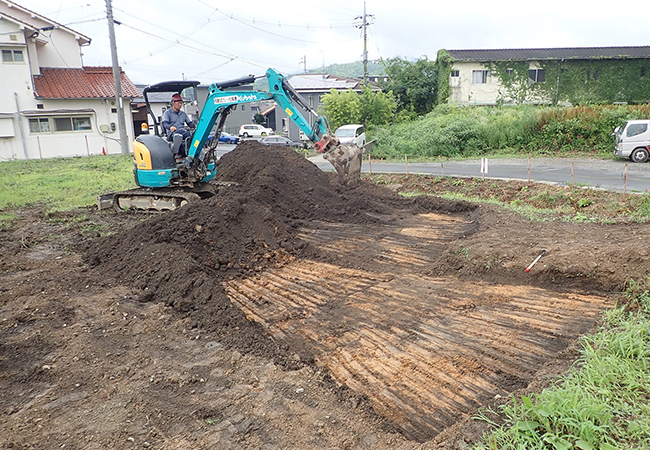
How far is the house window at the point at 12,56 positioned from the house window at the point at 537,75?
31.1m

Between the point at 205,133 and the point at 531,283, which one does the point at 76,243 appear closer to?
the point at 205,133

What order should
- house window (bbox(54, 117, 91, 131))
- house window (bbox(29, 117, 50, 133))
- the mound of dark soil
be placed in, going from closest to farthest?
1. the mound of dark soil
2. house window (bbox(29, 117, 50, 133))
3. house window (bbox(54, 117, 91, 131))

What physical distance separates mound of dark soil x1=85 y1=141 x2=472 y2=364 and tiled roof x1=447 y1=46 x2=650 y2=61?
2472cm

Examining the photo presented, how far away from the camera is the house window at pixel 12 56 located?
24484 mm

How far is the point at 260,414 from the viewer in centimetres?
423

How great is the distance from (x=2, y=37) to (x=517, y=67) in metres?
31.1

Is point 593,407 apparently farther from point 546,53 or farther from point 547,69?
point 546,53

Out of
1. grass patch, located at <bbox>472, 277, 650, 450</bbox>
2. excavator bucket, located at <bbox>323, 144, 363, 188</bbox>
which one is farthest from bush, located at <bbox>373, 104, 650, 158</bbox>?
grass patch, located at <bbox>472, 277, 650, 450</bbox>

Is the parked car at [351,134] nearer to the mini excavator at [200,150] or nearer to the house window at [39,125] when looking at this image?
the mini excavator at [200,150]

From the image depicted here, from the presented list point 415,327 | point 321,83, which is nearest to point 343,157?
point 415,327

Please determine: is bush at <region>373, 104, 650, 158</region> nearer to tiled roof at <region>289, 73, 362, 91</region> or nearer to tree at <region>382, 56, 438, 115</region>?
tree at <region>382, 56, 438, 115</region>

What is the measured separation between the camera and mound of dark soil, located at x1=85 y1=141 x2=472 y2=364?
6441 mm

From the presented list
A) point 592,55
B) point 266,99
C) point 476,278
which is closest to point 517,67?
point 592,55

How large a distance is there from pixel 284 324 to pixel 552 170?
51.5 ft
